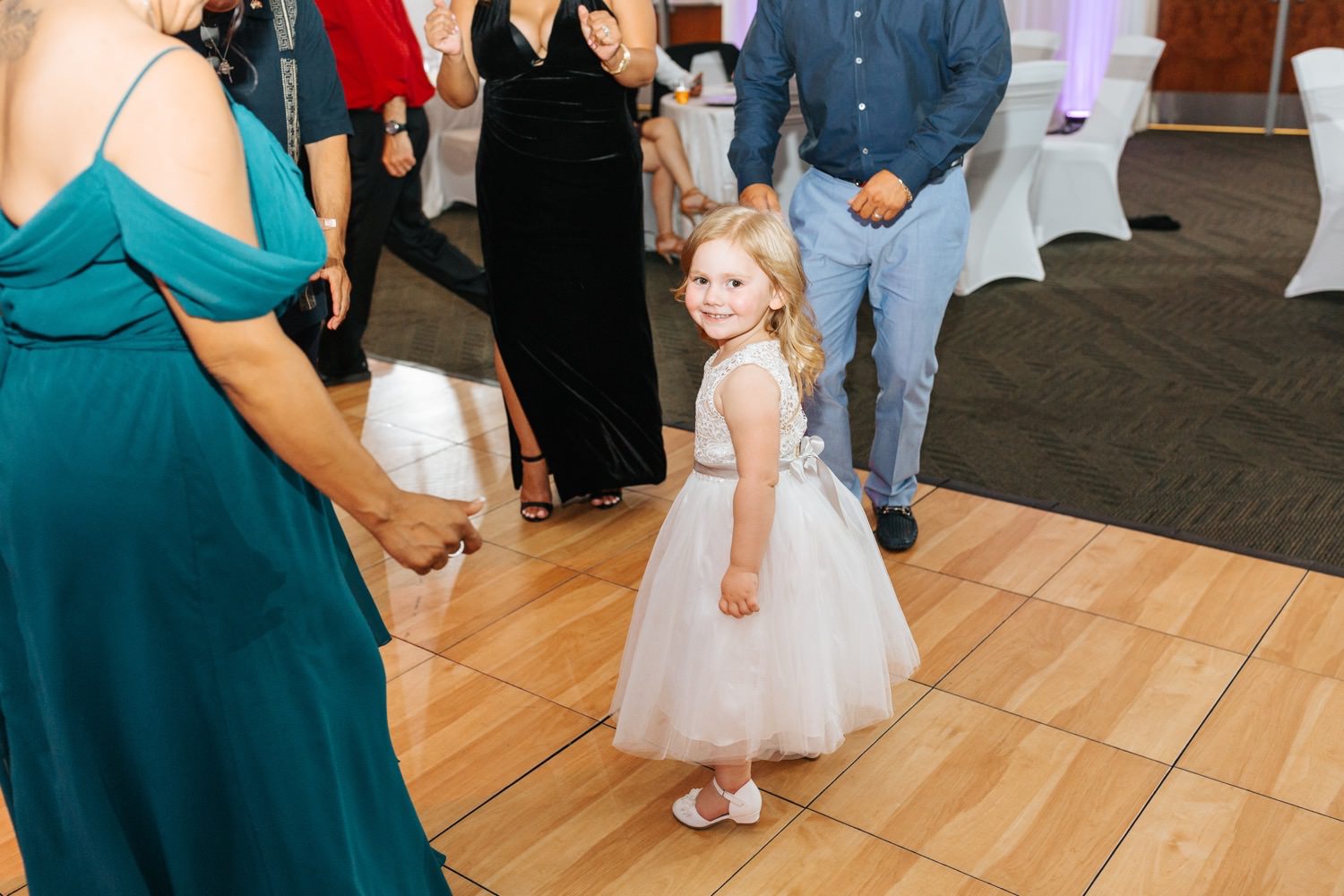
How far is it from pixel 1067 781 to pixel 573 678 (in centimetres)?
103

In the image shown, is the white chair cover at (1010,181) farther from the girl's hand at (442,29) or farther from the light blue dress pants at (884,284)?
the girl's hand at (442,29)

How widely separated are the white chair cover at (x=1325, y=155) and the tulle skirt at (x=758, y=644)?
3.96m

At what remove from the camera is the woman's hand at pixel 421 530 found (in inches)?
53.7

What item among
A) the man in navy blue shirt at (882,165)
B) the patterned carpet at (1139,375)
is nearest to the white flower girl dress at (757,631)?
the man in navy blue shirt at (882,165)

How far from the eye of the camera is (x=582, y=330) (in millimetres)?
3355

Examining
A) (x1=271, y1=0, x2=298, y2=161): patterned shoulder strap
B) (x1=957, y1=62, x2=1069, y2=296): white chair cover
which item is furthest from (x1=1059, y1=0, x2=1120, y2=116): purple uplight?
(x1=271, y1=0, x2=298, y2=161): patterned shoulder strap

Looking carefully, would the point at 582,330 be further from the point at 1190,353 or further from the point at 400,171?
the point at 1190,353

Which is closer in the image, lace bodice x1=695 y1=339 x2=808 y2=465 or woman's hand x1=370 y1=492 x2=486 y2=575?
woman's hand x1=370 y1=492 x2=486 y2=575

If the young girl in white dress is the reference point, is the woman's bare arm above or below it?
above

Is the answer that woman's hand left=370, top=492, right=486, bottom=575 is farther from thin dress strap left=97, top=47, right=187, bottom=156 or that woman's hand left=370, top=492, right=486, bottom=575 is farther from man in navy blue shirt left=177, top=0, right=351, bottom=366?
man in navy blue shirt left=177, top=0, right=351, bottom=366

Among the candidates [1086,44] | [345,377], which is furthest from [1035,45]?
[345,377]

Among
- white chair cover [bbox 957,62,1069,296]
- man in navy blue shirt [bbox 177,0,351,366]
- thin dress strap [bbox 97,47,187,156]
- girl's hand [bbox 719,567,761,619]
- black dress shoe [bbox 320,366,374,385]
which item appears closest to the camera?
thin dress strap [bbox 97,47,187,156]

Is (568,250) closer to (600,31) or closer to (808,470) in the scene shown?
(600,31)

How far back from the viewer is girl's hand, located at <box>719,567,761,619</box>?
197 cm
